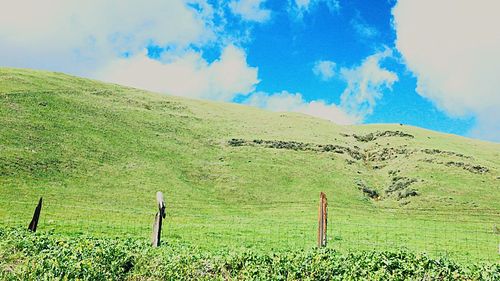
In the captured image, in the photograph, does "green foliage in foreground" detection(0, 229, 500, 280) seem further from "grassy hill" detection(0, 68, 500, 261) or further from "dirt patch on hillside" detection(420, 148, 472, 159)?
"dirt patch on hillside" detection(420, 148, 472, 159)

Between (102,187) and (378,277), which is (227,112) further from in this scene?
(378,277)

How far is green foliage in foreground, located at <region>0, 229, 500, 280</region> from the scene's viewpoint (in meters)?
12.3

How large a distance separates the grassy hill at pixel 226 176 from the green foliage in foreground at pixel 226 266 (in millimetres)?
13631

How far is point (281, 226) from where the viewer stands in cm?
4184

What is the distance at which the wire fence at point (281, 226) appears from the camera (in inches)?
1210

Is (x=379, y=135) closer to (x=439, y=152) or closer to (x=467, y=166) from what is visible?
(x=439, y=152)

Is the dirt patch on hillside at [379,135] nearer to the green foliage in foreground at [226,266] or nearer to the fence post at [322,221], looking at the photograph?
the fence post at [322,221]

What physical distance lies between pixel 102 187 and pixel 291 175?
31.7 metres

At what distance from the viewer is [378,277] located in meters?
12.0

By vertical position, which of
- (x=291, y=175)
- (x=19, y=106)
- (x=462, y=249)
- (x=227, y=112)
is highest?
(x=227, y=112)

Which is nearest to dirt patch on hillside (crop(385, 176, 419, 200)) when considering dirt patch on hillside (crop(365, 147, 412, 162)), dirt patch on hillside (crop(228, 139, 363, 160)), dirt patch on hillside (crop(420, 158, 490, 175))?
dirt patch on hillside (crop(420, 158, 490, 175))

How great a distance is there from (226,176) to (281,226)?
30779 millimetres

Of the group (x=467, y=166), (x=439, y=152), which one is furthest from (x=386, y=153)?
(x=467, y=166)

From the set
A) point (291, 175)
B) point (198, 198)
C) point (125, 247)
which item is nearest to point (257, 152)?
point (291, 175)
